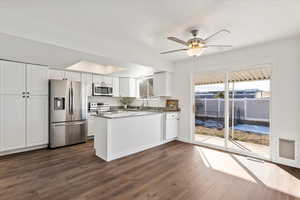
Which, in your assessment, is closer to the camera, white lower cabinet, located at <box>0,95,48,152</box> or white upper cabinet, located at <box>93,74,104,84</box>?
white lower cabinet, located at <box>0,95,48,152</box>

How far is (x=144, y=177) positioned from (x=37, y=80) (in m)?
3.43

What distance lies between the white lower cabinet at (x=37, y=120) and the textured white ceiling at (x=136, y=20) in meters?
1.98

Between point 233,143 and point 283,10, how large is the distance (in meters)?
2.93

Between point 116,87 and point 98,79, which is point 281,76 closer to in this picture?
point 116,87

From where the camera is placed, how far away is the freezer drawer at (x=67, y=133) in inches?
150

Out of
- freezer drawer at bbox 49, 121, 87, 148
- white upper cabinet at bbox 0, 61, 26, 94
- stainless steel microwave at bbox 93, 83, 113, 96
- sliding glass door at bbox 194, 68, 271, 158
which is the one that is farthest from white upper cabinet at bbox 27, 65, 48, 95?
sliding glass door at bbox 194, 68, 271, 158

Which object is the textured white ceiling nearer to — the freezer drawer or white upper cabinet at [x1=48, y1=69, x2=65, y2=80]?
white upper cabinet at [x1=48, y1=69, x2=65, y2=80]

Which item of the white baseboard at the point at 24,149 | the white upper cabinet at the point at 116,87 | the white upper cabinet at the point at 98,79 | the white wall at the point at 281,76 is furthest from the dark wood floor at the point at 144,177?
the white upper cabinet at the point at 116,87

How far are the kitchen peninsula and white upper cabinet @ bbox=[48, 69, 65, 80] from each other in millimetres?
1872

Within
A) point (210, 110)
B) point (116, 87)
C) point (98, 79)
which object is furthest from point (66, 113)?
point (210, 110)

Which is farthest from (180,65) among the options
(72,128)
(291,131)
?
(72,128)

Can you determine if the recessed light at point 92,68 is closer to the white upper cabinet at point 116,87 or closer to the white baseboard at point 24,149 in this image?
the white upper cabinet at point 116,87

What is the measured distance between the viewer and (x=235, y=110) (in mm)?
3699

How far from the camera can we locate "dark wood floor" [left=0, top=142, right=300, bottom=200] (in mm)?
1979
